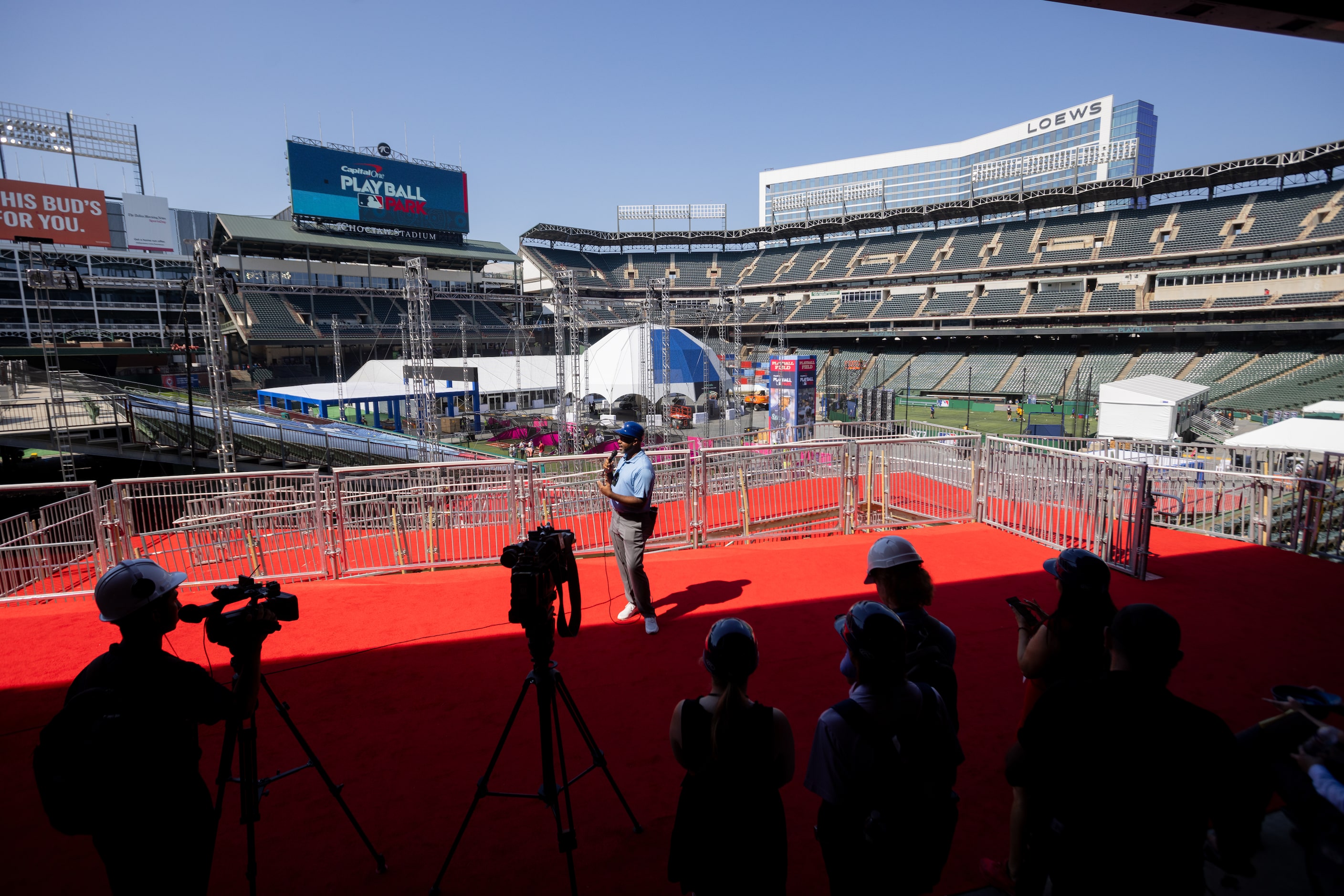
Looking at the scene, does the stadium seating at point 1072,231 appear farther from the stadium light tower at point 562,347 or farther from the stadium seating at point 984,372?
the stadium light tower at point 562,347

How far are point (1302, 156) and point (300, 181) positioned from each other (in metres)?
65.0

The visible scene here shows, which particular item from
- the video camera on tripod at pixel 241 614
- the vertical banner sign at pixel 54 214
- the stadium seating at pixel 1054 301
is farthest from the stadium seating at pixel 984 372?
the vertical banner sign at pixel 54 214

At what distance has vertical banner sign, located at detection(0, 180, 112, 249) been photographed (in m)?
37.0

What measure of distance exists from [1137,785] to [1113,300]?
50.2 meters

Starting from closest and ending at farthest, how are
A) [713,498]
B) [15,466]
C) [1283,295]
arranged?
1. [713,498]
2. [15,466]
3. [1283,295]

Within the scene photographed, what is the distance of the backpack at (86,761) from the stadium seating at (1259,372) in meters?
43.5

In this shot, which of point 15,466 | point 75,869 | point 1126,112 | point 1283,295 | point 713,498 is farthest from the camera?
point 1126,112

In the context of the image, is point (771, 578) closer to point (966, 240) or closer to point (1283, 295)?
point (1283, 295)

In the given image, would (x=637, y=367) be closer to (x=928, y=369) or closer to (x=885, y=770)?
(x=928, y=369)

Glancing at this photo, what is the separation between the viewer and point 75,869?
314cm

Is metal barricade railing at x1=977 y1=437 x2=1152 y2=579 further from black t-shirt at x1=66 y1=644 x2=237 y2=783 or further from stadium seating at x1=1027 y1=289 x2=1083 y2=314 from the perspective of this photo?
stadium seating at x1=1027 y1=289 x2=1083 y2=314

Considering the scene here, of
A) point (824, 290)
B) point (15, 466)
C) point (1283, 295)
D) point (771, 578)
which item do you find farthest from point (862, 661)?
point (824, 290)

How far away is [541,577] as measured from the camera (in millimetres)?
2977

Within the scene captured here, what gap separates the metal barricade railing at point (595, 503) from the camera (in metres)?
8.18
